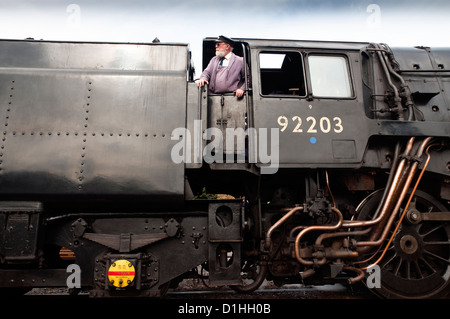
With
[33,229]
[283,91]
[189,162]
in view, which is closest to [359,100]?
[283,91]

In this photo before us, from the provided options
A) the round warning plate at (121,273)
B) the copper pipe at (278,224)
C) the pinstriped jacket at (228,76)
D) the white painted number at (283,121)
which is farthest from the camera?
the pinstriped jacket at (228,76)

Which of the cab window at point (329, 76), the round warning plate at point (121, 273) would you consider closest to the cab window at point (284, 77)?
the cab window at point (329, 76)

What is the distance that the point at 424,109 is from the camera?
11.7 feet

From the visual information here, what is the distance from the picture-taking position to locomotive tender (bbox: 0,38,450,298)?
2816 millimetres

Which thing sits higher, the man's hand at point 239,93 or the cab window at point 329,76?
the cab window at point 329,76

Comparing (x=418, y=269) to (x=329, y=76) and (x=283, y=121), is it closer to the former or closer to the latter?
(x=283, y=121)

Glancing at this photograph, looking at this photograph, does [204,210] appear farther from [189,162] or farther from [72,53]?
[72,53]

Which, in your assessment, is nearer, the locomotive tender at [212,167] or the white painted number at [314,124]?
the locomotive tender at [212,167]

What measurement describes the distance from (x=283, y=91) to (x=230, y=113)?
1.68m

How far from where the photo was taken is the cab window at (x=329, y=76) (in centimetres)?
336

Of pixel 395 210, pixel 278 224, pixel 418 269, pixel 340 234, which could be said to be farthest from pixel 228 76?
pixel 418 269

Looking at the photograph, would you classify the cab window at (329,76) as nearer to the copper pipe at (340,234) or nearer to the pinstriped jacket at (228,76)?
the pinstriped jacket at (228,76)

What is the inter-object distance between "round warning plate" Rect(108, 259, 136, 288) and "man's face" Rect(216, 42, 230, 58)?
9.28ft

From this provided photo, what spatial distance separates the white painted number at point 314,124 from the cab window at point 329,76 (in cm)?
36
